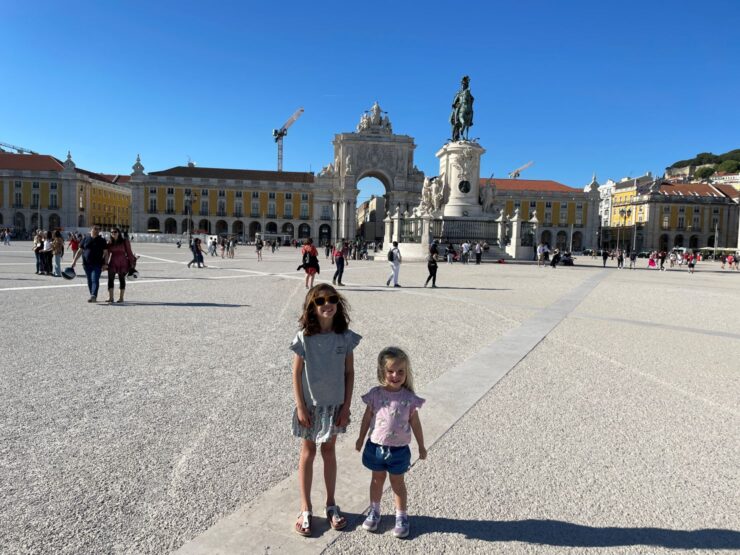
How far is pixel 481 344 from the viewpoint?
700 centimetres

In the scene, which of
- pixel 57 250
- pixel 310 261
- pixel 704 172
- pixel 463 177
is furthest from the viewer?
pixel 704 172

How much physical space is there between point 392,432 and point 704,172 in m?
124

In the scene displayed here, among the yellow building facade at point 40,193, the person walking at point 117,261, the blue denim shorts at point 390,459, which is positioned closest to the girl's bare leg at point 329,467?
the blue denim shorts at point 390,459

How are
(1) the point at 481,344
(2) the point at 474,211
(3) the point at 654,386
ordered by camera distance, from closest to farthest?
(3) the point at 654,386
(1) the point at 481,344
(2) the point at 474,211

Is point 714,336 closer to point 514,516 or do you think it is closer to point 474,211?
point 514,516

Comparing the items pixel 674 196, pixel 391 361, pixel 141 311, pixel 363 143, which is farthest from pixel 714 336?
pixel 674 196

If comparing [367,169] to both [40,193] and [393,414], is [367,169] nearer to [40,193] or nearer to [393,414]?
[40,193]

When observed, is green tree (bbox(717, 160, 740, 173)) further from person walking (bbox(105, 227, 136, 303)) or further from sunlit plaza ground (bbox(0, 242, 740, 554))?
person walking (bbox(105, 227, 136, 303))

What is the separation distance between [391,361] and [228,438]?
167 cm

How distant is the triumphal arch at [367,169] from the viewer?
74500 mm

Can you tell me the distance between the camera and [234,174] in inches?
3115

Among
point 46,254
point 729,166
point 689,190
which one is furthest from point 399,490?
point 729,166

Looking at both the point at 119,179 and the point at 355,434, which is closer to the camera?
the point at 355,434

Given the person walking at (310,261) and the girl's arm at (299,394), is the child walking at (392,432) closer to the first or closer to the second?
the girl's arm at (299,394)
